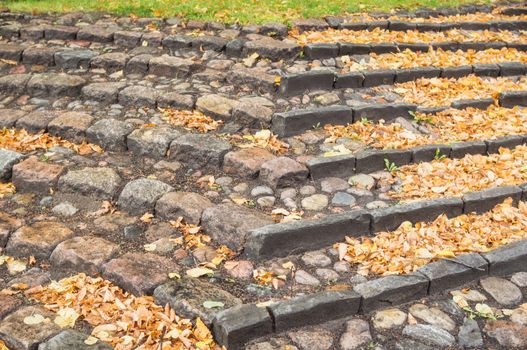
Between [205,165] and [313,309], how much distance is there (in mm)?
1802

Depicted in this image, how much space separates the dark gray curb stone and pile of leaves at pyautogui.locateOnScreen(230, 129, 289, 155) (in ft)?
5.72

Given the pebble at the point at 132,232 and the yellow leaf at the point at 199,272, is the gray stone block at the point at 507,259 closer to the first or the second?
the yellow leaf at the point at 199,272

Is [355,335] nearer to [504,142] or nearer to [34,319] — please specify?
[34,319]

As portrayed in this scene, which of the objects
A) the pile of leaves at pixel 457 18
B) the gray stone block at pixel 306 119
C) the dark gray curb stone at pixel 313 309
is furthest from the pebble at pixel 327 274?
the pile of leaves at pixel 457 18

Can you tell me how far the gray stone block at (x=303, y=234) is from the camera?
143 inches

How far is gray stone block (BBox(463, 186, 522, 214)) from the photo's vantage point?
162 inches

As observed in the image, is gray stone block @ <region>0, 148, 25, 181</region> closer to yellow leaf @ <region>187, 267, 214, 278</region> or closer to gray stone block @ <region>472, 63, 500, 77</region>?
yellow leaf @ <region>187, 267, 214, 278</region>

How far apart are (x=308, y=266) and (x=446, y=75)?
11.6 feet

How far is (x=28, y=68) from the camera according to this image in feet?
20.4

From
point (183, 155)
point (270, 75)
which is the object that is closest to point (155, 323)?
point (183, 155)

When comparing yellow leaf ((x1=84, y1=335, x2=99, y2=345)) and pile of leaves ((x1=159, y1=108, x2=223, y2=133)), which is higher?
pile of leaves ((x1=159, y1=108, x2=223, y2=133))

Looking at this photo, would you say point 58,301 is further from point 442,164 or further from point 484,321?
point 442,164

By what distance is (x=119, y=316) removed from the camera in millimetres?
3160

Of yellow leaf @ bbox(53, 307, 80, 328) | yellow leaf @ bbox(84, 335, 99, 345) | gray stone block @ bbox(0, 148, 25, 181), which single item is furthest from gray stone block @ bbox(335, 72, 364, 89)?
yellow leaf @ bbox(84, 335, 99, 345)
